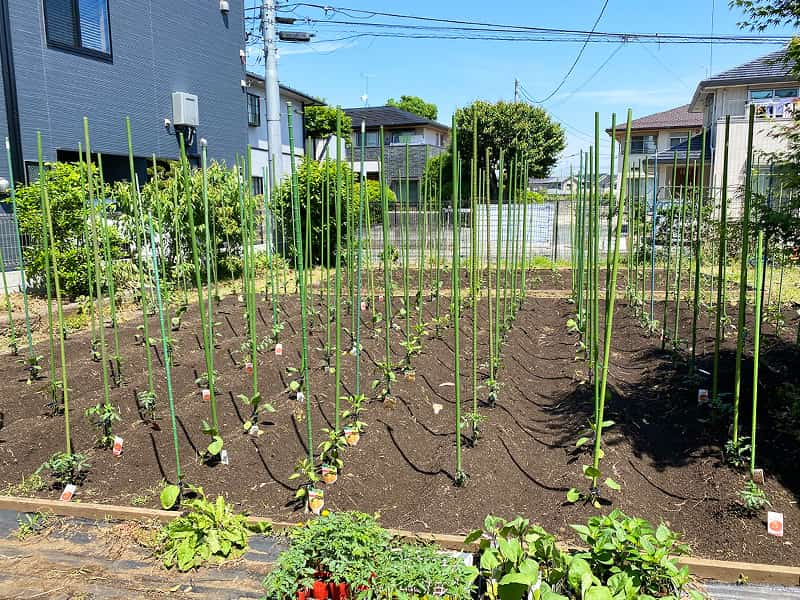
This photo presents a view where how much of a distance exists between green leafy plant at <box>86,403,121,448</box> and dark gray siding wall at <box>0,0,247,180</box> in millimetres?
7748

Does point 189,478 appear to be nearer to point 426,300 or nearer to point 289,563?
point 289,563

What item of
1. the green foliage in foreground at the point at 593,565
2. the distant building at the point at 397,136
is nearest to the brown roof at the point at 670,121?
the distant building at the point at 397,136

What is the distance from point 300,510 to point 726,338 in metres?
4.96

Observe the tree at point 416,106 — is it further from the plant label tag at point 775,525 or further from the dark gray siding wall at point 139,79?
the plant label tag at point 775,525

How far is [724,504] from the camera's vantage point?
9.95ft

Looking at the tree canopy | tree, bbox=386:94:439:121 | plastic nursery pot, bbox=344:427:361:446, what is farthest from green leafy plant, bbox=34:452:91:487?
tree, bbox=386:94:439:121

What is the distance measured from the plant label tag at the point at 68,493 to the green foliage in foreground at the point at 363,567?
5.27 feet

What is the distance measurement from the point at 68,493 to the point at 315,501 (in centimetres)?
134

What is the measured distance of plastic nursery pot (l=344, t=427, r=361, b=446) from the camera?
3.69m

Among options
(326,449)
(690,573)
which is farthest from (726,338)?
(326,449)

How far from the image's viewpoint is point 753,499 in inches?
113

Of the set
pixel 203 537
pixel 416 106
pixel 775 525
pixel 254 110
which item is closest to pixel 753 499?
pixel 775 525

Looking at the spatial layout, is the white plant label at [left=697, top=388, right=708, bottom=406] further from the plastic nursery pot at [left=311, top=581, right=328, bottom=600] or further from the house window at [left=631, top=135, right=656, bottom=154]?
the house window at [left=631, top=135, right=656, bottom=154]

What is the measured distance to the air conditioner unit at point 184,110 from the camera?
43.2 ft
